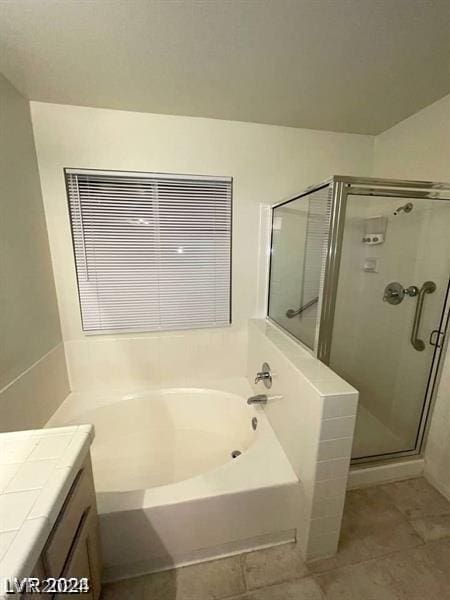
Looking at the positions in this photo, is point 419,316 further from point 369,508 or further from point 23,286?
point 23,286

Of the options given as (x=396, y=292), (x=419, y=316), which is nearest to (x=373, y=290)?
(x=396, y=292)

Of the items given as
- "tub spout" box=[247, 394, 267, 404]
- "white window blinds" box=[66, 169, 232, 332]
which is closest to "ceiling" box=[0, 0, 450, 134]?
"white window blinds" box=[66, 169, 232, 332]

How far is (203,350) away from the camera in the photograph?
1989mm

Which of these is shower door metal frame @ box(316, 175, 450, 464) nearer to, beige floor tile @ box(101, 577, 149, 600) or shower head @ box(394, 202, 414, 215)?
shower head @ box(394, 202, 414, 215)

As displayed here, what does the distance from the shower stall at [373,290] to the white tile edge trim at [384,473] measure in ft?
0.18

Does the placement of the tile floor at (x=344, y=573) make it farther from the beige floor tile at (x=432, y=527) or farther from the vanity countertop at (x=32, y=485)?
the vanity countertop at (x=32, y=485)

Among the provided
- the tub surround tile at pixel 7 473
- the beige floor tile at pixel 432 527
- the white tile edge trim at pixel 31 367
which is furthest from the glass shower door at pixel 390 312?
the white tile edge trim at pixel 31 367

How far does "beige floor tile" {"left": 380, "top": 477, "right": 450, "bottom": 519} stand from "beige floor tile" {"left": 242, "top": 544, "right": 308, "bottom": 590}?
0.70m

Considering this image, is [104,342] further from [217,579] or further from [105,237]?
[217,579]

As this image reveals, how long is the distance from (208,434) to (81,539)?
1.13m

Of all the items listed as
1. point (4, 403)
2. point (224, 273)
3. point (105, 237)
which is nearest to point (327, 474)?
point (224, 273)

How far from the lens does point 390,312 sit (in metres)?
1.77

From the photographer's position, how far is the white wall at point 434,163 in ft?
4.71

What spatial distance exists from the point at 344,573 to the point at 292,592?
261mm
